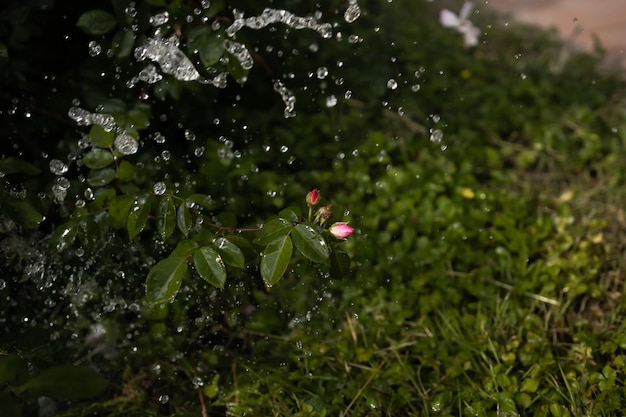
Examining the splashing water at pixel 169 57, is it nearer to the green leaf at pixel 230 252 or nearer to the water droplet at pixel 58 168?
the water droplet at pixel 58 168

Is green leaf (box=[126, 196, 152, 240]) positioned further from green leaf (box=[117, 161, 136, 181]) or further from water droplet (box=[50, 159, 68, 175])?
water droplet (box=[50, 159, 68, 175])

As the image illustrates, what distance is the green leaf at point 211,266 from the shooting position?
1.29 meters

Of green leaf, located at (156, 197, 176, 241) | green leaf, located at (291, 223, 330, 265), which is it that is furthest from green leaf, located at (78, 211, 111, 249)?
green leaf, located at (291, 223, 330, 265)

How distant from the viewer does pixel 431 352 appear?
1821 millimetres

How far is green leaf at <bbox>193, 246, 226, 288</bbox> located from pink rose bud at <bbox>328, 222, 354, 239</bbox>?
0.71 ft

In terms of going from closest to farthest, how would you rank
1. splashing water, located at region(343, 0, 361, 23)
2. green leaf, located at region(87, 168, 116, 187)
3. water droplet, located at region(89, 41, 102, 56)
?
1. green leaf, located at region(87, 168, 116, 187)
2. water droplet, located at region(89, 41, 102, 56)
3. splashing water, located at region(343, 0, 361, 23)

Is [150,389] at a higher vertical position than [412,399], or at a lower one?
lower

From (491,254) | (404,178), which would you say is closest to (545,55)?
(404,178)

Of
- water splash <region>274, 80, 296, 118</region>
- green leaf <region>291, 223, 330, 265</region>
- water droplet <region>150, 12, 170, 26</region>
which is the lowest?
water splash <region>274, 80, 296, 118</region>

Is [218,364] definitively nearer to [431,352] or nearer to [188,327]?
[188,327]

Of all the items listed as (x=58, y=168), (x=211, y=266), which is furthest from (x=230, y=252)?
(x=58, y=168)

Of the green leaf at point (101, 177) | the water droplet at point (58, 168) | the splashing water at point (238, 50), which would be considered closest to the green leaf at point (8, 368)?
the green leaf at point (101, 177)

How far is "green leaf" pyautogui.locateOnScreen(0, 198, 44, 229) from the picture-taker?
1.46 metres

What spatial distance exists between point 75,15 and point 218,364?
1.15 m
